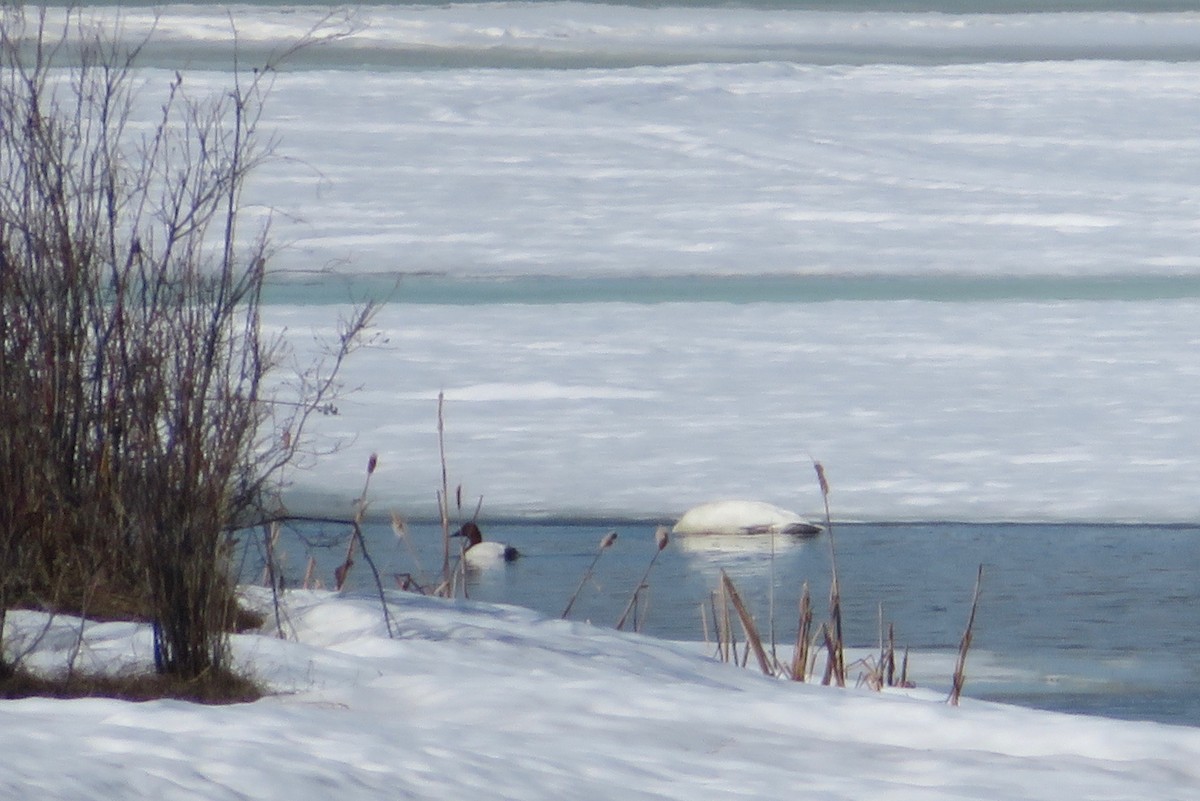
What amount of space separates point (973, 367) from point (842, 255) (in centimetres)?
259

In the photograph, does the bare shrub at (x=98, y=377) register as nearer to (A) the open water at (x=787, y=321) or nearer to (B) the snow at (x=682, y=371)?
(B) the snow at (x=682, y=371)

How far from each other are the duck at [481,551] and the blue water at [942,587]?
0.04 meters

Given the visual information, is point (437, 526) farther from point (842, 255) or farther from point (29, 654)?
point (842, 255)

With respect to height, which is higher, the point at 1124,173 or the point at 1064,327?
the point at 1124,173

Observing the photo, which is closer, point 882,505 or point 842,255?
point 882,505

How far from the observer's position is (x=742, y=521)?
17.2 ft

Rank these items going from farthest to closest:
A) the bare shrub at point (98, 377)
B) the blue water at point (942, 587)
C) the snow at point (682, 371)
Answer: the blue water at point (942, 587)
the bare shrub at point (98, 377)
the snow at point (682, 371)

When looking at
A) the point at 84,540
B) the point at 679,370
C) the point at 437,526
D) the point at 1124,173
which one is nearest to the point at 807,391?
the point at 679,370

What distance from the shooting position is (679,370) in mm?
7340

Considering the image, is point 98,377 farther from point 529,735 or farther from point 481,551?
point 481,551

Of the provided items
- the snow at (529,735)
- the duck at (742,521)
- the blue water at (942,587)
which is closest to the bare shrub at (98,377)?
the snow at (529,735)

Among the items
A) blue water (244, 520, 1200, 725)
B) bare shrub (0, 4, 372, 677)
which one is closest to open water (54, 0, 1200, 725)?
blue water (244, 520, 1200, 725)

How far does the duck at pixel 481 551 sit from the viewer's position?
4.95m

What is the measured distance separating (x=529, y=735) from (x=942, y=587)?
7.48 ft
